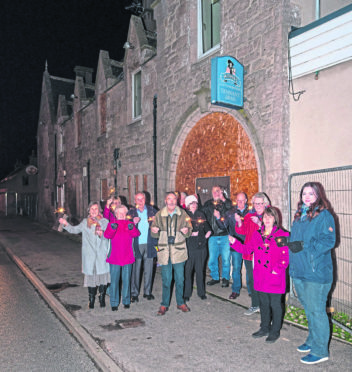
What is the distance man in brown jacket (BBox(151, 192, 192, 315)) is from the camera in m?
5.85

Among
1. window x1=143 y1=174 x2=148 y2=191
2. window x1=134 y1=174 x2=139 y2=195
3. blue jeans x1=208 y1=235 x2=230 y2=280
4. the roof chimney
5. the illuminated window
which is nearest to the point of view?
blue jeans x1=208 y1=235 x2=230 y2=280

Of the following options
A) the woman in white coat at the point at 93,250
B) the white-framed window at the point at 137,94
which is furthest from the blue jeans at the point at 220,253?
the white-framed window at the point at 137,94

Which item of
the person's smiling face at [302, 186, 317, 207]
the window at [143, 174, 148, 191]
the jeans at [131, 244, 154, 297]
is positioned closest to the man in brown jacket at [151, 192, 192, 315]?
the jeans at [131, 244, 154, 297]

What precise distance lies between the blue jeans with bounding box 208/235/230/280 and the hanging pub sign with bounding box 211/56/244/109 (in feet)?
9.31

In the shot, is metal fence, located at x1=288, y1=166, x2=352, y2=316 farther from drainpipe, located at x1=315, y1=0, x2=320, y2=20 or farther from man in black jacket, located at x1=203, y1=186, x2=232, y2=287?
drainpipe, located at x1=315, y1=0, x2=320, y2=20

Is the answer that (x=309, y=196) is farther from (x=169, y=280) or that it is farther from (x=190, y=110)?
(x=190, y=110)

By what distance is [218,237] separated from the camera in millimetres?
7531

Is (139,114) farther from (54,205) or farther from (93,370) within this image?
(54,205)

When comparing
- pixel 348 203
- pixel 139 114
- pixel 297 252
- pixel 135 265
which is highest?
pixel 139 114

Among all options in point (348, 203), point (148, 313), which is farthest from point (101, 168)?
point (348, 203)

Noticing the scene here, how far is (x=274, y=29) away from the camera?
6934mm

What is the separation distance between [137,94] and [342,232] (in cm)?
961

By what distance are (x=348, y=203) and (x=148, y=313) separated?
3630 mm

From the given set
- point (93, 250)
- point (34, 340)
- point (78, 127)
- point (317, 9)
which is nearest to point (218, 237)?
point (93, 250)
